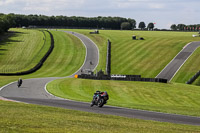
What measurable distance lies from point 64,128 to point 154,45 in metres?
99.5

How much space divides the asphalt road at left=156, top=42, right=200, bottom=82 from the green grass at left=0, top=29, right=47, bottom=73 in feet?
111

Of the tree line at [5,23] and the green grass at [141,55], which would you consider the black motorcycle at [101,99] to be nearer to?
the green grass at [141,55]

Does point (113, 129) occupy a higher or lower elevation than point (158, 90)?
higher

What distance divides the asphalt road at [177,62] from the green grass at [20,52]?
33975 millimetres

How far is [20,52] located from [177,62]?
1929 inches

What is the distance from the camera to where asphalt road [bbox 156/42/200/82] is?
83438 mm

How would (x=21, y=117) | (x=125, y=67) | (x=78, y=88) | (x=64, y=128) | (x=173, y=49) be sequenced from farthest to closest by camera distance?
(x=173, y=49) → (x=125, y=67) → (x=78, y=88) → (x=21, y=117) → (x=64, y=128)

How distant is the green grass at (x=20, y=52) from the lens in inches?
3829

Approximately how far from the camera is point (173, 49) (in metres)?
107

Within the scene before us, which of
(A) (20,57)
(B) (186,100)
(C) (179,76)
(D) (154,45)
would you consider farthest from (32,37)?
(B) (186,100)

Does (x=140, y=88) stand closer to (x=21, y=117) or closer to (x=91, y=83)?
(x=91, y=83)

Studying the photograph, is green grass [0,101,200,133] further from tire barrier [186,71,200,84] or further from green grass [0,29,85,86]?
green grass [0,29,85,86]

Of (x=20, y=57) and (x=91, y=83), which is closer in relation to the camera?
(x=91, y=83)

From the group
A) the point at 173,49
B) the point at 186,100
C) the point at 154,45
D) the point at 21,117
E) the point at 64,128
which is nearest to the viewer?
the point at 64,128
